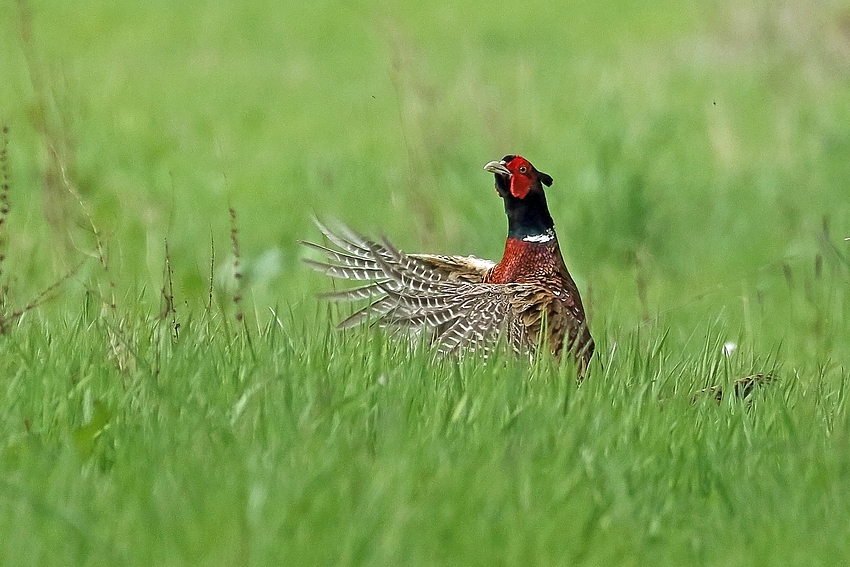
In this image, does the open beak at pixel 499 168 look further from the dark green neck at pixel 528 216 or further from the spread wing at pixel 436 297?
the spread wing at pixel 436 297

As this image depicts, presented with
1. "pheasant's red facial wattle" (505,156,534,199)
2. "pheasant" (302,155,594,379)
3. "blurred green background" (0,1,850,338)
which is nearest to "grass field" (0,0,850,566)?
"blurred green background" (0,1,850,338)

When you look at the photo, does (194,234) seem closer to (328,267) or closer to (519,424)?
(328,267)

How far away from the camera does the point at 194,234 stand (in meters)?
7.68

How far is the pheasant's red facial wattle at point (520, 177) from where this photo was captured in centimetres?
470

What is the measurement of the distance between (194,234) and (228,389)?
4331 mm

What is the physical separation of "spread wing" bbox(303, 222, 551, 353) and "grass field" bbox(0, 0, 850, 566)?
0.64 feet

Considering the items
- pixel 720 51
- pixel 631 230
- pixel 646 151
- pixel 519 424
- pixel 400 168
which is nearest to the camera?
pixel 519 424

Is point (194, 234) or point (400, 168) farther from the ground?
point (400, 168)

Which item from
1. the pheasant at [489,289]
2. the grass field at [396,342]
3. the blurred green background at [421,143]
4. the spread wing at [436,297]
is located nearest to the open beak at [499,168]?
the pheasant at [489,289]

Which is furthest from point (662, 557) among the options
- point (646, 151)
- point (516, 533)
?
point (646, 151)

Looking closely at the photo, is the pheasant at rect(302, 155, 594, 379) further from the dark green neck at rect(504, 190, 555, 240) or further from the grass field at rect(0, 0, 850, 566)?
the grass field at rect(0, 0, 850, 566)

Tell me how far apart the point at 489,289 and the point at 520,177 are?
65cm

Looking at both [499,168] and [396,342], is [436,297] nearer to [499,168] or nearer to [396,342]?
[396,342]

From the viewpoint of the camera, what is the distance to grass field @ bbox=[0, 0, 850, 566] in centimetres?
279
